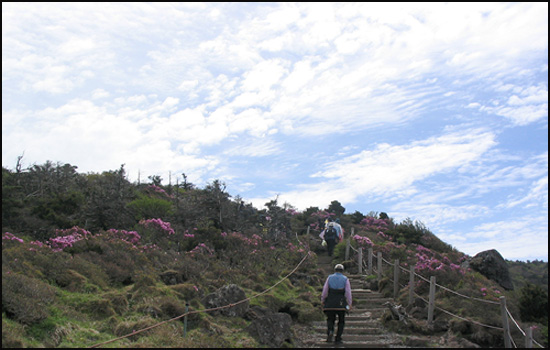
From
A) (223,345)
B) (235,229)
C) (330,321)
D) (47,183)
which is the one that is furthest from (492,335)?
(47,183)

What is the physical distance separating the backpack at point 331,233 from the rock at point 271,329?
39.9 ft

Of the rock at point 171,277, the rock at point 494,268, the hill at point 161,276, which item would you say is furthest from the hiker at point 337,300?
the rock at point 494,268

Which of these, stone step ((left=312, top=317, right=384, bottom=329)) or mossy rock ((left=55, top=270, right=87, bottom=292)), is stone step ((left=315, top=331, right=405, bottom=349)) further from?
mossy rock ((left=55, top=270, right=87, bottom=292))

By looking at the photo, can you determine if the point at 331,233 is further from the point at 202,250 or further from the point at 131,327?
the point at 131,327

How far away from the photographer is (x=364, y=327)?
1114cm

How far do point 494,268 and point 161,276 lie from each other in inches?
604

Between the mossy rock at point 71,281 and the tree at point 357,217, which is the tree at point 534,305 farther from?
the tree at point 357,217

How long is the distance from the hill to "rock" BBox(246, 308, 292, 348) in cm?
2

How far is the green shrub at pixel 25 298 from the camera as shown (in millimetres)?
7414

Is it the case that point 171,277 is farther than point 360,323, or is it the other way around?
point 171,277

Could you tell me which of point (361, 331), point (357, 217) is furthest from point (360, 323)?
point (357, 217)

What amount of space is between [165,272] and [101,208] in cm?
647

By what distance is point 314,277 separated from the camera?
16438 mm

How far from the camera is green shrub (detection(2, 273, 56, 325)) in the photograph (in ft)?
24.3
